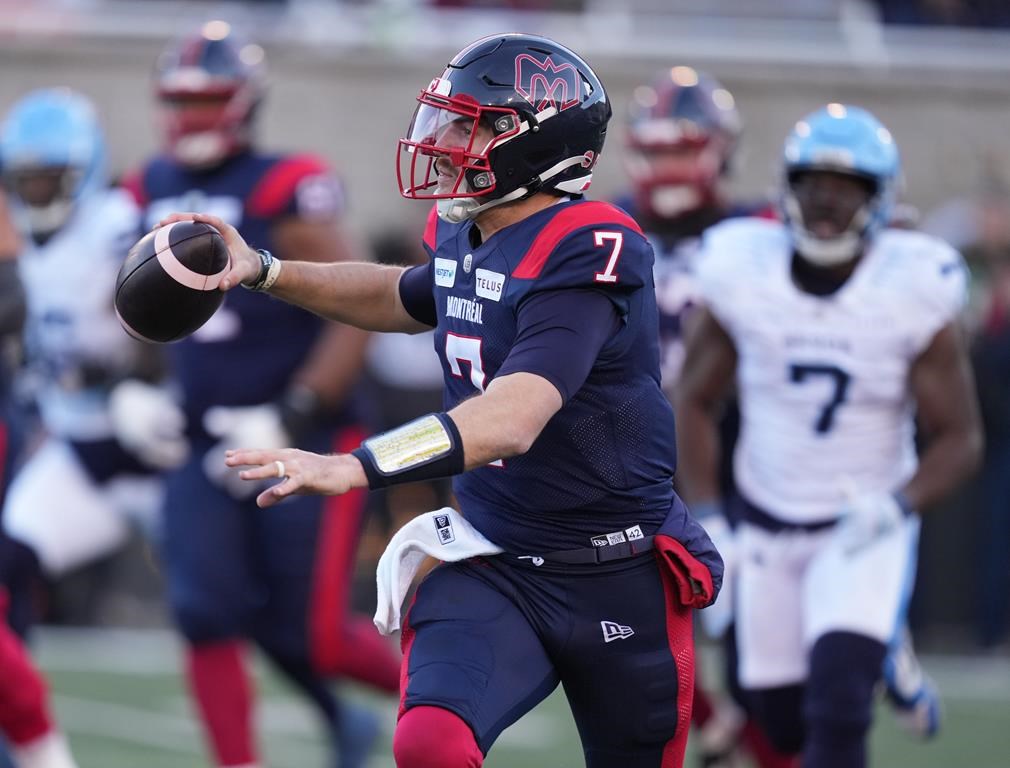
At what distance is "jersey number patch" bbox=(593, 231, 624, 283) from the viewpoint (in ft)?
10.8

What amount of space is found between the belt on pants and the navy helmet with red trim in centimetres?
67

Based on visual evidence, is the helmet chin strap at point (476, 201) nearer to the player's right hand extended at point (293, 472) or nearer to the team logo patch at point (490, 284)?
the team logo patch at point (490, 284)

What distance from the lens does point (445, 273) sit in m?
3.61

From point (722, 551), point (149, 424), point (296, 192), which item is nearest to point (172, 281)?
point (722, 551)

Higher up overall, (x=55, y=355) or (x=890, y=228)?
(x=890, y=228)

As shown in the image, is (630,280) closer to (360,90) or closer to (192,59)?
(192,59)

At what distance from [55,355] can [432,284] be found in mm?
2798

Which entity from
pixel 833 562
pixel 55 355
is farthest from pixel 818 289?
pixel 55 355

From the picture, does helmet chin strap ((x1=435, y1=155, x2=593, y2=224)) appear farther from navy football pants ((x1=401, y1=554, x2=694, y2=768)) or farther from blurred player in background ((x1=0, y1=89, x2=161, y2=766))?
blurred player in background ((x1=0, y1=89, x2=161, y2=766))

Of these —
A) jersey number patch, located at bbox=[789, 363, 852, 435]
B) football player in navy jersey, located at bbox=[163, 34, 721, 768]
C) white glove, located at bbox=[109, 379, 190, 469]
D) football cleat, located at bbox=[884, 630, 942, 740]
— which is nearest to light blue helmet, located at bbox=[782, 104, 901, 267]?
jersey number patch, located at bbox=[789, 363, 852, 435]

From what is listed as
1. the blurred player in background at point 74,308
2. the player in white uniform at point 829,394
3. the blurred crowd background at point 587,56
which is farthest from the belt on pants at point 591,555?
the blurred crowd background at point 587,56

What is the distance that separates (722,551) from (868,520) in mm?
401

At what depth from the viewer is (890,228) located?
17.3 feet

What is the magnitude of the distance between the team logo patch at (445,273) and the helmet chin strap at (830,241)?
152 cm
